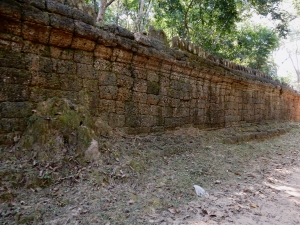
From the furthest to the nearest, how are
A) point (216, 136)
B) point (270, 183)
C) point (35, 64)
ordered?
point (216, 136), point (270, 183), point (35, 64)

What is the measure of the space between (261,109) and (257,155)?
4101mm

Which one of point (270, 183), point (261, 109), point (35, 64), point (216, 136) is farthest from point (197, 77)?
point (261, 109)

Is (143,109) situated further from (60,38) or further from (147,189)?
(60,38)

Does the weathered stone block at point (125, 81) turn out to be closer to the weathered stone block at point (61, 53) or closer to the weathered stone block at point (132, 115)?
the weathered stone block at point (132, 115)

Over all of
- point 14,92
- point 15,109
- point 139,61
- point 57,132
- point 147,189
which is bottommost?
point 147,189

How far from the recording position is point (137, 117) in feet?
14.1

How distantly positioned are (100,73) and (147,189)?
1.96 meters

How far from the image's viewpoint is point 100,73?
377 centimetres

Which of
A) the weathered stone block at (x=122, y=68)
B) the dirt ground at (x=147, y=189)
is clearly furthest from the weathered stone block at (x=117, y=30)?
the dirt ground at (x=147, y=189)

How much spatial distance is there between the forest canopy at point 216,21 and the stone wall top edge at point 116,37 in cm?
377

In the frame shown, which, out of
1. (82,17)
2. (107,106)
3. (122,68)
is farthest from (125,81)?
(82,17)

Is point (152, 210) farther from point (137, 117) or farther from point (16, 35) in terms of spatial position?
point (16, 35)

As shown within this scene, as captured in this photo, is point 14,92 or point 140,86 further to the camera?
point 140,86

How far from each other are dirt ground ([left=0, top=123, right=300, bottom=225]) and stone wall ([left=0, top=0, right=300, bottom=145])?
511mm
